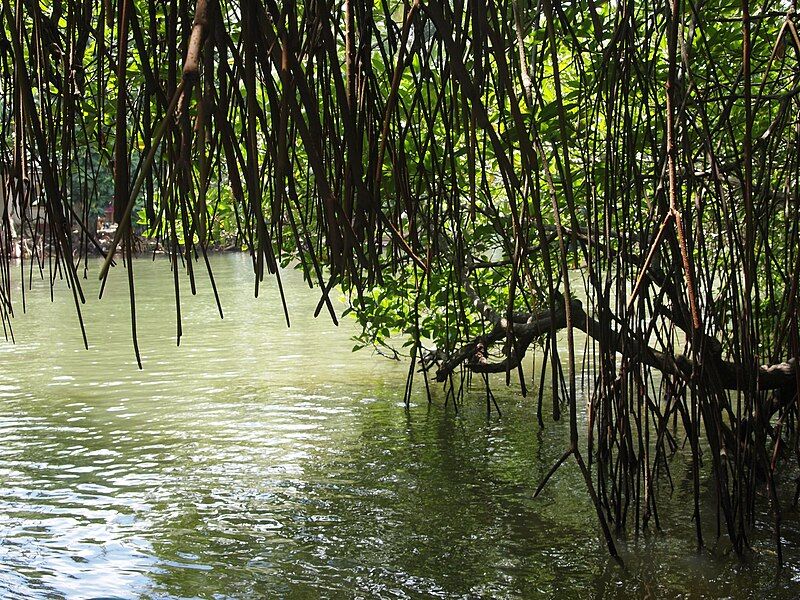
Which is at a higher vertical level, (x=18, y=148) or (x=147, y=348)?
(x=18, y=148)

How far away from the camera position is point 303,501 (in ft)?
19.2

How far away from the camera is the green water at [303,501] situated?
15.1ft

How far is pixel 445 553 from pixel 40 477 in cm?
287

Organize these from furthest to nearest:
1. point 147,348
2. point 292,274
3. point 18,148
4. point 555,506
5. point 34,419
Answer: point 292,274 < point 147,348 < point 34,419 < point 555,506 < point 18,148

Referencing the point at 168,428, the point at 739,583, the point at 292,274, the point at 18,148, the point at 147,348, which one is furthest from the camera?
the point at 292,274

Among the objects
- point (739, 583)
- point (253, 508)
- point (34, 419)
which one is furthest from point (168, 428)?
point (739, 583)

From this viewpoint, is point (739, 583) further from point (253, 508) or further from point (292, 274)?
point (292, 274)

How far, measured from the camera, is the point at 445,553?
16.2 feet

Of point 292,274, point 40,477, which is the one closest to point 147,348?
point 40,477

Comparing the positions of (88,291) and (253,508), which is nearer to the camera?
(253,508)

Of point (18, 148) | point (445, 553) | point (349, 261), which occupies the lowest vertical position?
point (445, 553)

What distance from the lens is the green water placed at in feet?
Answer: 15.1

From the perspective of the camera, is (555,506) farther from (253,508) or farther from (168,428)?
(168,428)

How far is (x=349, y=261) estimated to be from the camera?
3.16 feet
